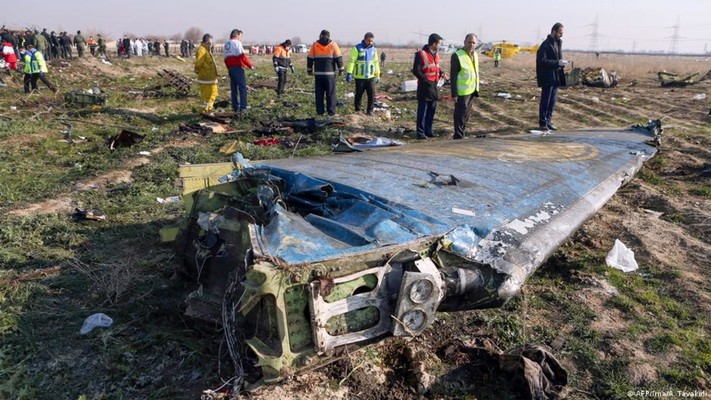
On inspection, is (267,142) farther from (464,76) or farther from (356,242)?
(356,242)

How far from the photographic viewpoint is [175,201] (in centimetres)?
540

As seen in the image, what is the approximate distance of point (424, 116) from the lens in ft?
28.8

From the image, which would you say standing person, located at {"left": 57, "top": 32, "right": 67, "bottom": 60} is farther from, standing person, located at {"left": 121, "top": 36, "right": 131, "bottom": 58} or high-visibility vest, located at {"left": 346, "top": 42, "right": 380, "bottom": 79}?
high-visibility vest, located at {"left": 346, "top": 42, "right": 380, "bottom": 79}

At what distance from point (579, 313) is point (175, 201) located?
416 centimetres

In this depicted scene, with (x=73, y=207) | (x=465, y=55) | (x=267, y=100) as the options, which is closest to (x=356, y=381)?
(x=73, y=207)

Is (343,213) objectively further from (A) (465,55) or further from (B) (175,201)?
(A) (465,55)

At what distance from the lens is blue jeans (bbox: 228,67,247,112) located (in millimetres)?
9883

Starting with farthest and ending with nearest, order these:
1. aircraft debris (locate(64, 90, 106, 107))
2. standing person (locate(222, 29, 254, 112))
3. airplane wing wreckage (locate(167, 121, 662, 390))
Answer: aircraft debris (locate(64, 90, 106, 107))
standing person (locate(222, 29, 254, 112))
airplane wing wreckage (locate(167, 121, 662, 390))

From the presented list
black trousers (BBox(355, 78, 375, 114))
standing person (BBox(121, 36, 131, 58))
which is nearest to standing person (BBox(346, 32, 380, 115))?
black trousers (BBox(355, 78, 375, 114))

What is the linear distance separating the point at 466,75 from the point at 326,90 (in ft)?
10.4

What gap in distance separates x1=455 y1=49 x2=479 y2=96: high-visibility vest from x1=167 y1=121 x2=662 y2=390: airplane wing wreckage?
11.4 ft

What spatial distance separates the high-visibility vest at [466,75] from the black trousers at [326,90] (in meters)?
2.93

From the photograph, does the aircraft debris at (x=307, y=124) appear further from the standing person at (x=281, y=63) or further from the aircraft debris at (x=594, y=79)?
the aircraft debris at (x=594, y=79)

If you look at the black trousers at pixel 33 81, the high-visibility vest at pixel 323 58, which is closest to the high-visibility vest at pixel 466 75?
the high-visibility vest at pixel 323 58
